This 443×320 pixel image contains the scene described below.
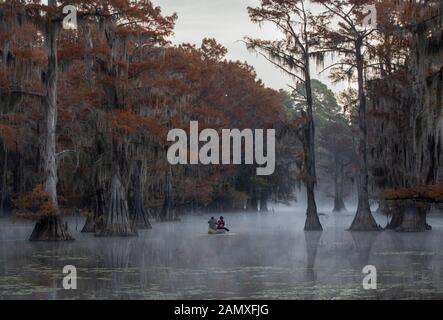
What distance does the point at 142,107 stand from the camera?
108ft

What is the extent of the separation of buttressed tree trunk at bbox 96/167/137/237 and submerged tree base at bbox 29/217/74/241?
2985 mm

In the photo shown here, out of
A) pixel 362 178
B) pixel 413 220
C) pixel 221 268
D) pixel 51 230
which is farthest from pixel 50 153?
pixel 413 220

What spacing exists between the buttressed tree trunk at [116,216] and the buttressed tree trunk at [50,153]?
2939 mm

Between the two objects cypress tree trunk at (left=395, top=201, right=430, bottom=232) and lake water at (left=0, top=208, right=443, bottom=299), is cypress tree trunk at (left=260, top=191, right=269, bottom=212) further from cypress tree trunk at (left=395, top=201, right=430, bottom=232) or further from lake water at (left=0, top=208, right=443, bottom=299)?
lake water at (left=0, top=208, right=443, bottom=299)

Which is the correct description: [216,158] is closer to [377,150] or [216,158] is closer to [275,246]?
[377,150]

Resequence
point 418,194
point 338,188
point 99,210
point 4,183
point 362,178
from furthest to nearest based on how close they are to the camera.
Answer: point 338,188, point 4,183, point 362,178, point 99,210, point 418,194

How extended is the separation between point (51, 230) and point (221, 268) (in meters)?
11.6

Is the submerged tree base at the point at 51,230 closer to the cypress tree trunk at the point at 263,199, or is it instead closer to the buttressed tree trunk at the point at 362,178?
the buttressed tree trunk at the point at 362,178

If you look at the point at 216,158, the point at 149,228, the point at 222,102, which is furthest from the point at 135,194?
the point at 222,102

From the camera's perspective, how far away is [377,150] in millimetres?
37656

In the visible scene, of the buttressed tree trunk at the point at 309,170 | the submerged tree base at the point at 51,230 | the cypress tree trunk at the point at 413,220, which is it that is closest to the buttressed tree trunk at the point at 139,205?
the submerged tree base at the point at 51,230

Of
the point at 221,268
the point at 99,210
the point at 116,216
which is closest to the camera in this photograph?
the point at 221,268

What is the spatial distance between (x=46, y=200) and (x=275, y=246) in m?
8.24

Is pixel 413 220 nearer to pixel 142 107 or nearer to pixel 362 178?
pixel 362 178
